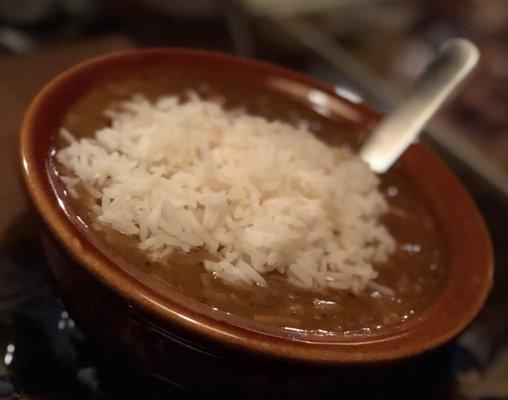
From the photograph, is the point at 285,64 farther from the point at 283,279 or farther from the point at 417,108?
the point at 283,279

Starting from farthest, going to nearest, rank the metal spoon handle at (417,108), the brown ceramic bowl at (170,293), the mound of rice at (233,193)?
the metal spoon handle at (417,108) → the mound of rice at (233,193) → the brown ceramic bowl at (170,293)

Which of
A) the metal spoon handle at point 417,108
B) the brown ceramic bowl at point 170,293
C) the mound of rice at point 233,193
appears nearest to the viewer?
the brown ceramic bowl at point 170,293

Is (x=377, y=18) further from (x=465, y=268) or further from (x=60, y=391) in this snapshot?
(x=60, y=391)

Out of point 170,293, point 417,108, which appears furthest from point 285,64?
point 170,293

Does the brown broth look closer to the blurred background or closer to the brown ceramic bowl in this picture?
the brown ceramic bowl

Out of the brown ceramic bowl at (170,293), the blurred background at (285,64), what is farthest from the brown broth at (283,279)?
the blurred background at (285,64)

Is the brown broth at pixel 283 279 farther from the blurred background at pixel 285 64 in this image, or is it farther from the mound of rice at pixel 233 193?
the blurred background at pixel 285 64
